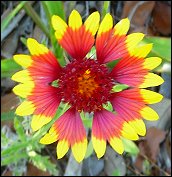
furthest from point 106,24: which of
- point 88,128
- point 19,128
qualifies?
point 88,128

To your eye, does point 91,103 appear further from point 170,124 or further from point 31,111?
point 170,124

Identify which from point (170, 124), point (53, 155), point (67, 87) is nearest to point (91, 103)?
point (67, 87)

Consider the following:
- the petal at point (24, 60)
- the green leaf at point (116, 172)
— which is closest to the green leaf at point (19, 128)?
the petal at point (24, 60)

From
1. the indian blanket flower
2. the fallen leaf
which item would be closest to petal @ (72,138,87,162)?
the indian blanket flower

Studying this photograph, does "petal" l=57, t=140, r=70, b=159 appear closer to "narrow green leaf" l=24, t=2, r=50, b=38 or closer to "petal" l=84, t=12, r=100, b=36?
"petal" l=84, t=12, r=100, b=36

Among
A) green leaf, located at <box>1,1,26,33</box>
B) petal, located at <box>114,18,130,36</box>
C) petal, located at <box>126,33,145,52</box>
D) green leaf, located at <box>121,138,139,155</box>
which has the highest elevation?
green leaf, located at <box>1,1,26,33</box>

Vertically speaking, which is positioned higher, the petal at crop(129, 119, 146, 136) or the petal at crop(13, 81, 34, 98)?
the petal at crop(13, 81, 34, 98)
